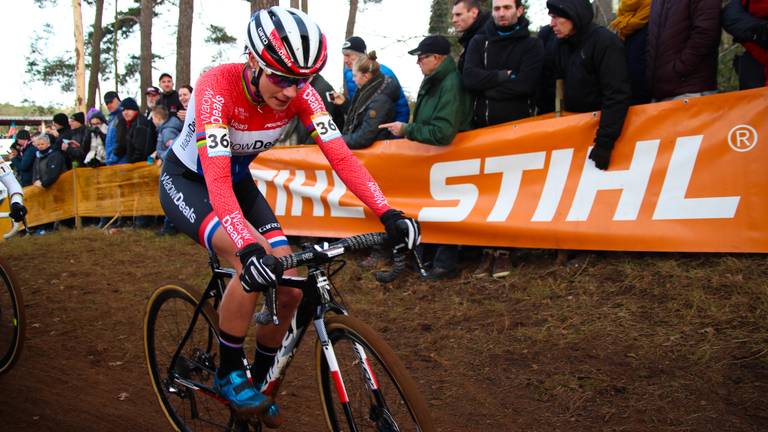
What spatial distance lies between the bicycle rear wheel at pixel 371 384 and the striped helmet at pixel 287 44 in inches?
47.7

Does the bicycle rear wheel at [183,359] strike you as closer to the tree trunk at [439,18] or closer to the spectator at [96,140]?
the spectator at [96,140]

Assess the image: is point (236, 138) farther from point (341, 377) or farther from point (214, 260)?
point (341, 377)

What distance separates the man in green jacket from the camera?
20.8 ft

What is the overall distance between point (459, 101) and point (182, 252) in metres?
4.93

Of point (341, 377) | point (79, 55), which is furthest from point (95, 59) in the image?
point (341, 377)

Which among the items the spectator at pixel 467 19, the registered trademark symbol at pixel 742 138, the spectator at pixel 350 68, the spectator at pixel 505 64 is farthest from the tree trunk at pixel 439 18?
the registered trademark symbol at pixel 742 138

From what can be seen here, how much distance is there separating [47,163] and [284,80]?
11.4 meters

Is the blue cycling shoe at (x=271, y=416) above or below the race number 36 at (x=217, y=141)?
below

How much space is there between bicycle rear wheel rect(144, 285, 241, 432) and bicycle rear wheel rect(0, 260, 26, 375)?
1.59 metres

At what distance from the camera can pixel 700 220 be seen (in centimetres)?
494

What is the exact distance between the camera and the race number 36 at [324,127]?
11.6ft

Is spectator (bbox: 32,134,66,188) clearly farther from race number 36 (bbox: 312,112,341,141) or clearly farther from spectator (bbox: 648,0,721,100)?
spectator (bbox: 648,0,721,100)

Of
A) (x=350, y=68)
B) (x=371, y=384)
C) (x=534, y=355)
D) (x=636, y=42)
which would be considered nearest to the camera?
(x=371, y=384)

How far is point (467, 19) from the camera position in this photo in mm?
6660
